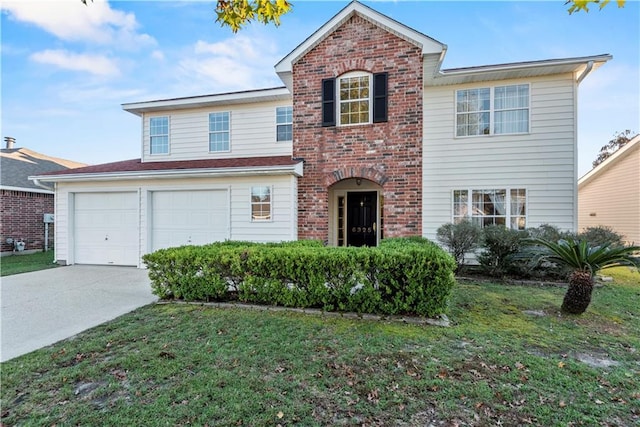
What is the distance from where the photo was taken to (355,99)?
8945 millimetres

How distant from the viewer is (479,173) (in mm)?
9555

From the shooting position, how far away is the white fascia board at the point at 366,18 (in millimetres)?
8266

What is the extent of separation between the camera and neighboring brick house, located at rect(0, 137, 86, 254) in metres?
13.0

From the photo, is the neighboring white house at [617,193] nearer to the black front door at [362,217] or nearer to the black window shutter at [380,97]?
the black front door at [362,217]

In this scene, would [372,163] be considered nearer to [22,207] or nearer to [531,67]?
[531,67]

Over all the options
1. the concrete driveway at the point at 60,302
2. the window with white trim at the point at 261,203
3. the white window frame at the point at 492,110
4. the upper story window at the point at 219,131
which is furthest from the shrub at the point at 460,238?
the upper story window at the point at 219,131

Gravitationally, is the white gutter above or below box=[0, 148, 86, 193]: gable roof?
above

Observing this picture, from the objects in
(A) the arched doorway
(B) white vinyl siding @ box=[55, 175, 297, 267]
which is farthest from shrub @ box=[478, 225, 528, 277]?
(B) white vinyl siding @ box=[55, 175, 297, 267]

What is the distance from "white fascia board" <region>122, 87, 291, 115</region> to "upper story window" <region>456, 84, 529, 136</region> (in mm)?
5899

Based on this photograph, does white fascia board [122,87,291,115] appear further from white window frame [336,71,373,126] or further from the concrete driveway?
the concrete driveway

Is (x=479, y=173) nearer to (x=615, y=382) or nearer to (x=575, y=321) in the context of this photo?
(x=575, y=321)

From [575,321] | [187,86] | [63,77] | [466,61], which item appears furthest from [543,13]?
[63,77]

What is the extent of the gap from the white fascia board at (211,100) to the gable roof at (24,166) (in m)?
4.92

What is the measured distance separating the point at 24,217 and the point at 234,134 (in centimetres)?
1119
